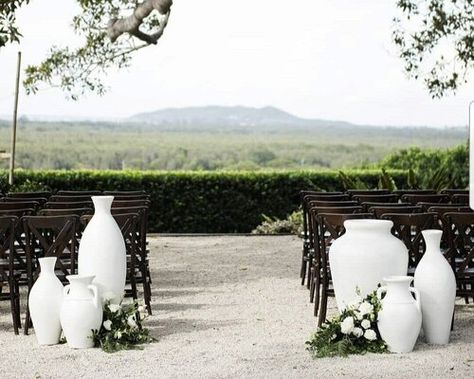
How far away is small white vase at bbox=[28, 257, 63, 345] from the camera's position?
7.03 m

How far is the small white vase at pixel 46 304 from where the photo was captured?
7027mm

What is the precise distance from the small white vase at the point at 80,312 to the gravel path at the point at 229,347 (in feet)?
0.36

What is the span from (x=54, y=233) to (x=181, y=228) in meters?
7.21

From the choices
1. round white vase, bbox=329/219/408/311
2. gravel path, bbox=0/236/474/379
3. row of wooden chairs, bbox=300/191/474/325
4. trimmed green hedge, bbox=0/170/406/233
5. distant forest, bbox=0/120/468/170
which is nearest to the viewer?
gravel path, bbox=0/236/474/379

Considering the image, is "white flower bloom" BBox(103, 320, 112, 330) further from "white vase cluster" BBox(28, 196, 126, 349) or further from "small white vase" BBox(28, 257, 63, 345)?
"small white vase" BBox(28, 257, 63, 345)

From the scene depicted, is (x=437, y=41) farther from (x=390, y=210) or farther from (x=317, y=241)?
(x=317, y=241)

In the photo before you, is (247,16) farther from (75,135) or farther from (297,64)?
(75,135)

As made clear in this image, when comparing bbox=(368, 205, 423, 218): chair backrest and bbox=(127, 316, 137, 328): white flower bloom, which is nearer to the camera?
bbox=(127, 316, 137, 328): white flower bloom

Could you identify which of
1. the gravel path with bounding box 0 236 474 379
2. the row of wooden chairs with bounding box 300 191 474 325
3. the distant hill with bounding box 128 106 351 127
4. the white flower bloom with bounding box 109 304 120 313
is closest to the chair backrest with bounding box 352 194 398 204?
the gravel path with bounding box 0 236 474 379

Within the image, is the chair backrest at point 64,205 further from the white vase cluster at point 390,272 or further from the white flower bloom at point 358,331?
the white flower bloom at point 358,331

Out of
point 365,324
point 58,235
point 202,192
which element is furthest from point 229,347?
point 202,192

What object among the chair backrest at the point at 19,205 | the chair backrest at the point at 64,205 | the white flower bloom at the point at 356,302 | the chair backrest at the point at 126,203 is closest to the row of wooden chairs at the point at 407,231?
the white flower bloom at the point at 356,302

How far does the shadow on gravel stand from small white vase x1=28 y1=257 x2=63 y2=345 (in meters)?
0.77

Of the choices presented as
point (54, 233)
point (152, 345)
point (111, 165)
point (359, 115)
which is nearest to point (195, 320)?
point (152, 345)
